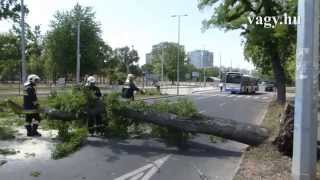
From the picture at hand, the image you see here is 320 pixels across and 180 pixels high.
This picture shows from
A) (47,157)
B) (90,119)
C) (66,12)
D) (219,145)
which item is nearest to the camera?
(47,157)

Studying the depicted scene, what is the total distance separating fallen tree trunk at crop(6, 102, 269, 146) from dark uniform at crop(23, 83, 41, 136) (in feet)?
7.95

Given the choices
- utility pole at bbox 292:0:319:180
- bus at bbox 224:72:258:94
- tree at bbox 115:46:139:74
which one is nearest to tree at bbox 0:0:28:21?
utility pole at bbox 292:0:319:180

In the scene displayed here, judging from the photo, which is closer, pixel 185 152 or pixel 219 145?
pixel 185 152

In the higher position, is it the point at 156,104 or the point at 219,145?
the point at 156,104

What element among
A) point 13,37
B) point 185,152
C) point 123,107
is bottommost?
point 185,152

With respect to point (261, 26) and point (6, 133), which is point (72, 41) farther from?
point (6, 133)

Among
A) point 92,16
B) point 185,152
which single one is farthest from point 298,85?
point 92,16

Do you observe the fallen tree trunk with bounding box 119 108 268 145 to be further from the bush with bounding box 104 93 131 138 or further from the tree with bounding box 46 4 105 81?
the tree with bounding box 46 4 105 81

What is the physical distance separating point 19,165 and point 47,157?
3.27 ft

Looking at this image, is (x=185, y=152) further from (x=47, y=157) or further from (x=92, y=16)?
(x=92, y=16)

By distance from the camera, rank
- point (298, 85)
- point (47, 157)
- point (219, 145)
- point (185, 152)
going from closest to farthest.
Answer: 1. point (298, 85)
2. point (47, 157)
3. point (185, 152)
4. point (219, 145)

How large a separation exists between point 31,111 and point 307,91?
9113 mm

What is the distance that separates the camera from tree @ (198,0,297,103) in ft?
96.7

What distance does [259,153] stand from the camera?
420 inches
